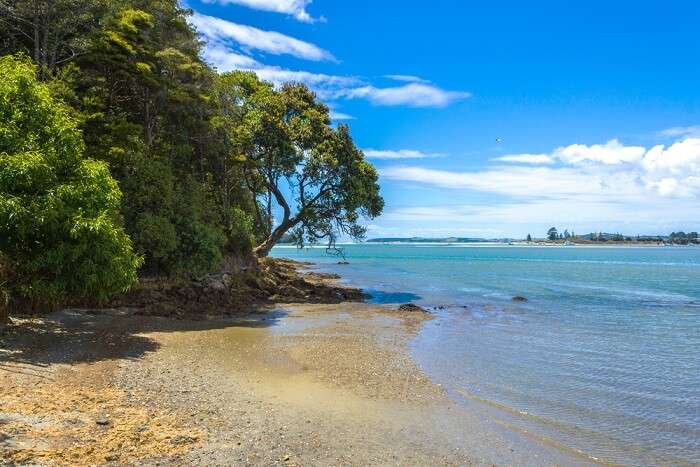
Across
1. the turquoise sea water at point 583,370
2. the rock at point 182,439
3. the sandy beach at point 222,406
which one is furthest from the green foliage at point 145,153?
the turquoise sea water at point 583,370

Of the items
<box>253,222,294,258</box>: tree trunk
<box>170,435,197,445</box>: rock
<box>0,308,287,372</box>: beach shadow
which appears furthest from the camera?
<box>253,222,294,258</box>: tree trunk

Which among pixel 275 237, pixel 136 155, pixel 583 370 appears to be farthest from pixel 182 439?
pixel 275 237

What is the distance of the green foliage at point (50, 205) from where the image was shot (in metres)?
12.3

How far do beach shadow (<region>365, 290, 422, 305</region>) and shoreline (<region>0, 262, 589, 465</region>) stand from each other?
16.5 m

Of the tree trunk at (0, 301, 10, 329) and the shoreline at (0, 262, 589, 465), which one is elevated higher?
the tree trunk at (0, 301, 10, 329)

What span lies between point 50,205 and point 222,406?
7.15 meters

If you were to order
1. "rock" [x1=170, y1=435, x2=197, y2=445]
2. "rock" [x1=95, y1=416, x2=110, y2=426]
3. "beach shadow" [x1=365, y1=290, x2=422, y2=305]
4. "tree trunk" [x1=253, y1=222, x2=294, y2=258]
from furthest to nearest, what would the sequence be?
"tree trunk" [x1=253, y1=222, x2=294, y2=258] → "beach shadow" [x1=365, y1=290, x2=422, y2=305] → "rock" [x1=95, y1=416, x2=110, y2=426] → "rock" [x1=170, y1=435, x2=197, y2=445]

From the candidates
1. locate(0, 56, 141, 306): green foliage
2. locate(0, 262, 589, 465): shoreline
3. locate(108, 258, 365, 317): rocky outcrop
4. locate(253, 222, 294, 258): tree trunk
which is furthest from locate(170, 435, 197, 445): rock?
locate(253, 222, 294, 258): tree trunk

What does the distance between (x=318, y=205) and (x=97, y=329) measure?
21566 mm

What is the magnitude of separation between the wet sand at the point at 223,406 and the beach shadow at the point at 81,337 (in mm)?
58

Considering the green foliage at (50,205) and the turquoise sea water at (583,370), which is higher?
the green foliage at (50,205)

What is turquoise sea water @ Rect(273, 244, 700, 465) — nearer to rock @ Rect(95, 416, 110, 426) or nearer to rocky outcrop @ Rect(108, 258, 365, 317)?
rock @ Rect(95, 416, 110, 426)

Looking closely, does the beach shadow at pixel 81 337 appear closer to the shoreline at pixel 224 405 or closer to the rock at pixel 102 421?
the shoreline at pixel 224 405

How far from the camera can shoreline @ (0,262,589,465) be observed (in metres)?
7.35
